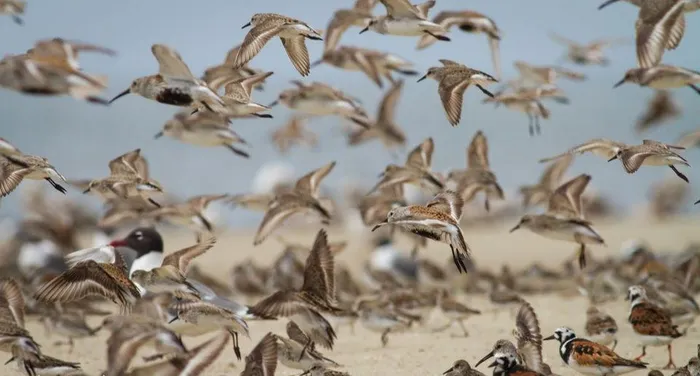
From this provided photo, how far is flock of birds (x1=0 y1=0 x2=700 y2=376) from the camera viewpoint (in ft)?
20.3

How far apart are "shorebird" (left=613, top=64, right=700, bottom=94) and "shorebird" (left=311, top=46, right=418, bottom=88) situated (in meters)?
2.20

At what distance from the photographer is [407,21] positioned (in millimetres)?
7402

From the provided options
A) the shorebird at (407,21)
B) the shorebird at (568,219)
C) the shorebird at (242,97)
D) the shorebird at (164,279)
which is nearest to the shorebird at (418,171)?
the shorebird at (568,219)

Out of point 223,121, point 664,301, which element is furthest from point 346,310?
point 664,301

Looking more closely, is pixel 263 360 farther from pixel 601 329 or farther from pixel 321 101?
pixel 321 101

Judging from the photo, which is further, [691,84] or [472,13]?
[472,13]

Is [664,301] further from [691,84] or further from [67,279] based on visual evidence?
[67,279]

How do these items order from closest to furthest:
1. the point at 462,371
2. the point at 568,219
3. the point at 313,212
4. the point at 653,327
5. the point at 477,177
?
the point at 462,371, the point at 653,327, the point at 568,219, the point at 313,212, the point at 477,177

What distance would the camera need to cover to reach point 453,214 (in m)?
6.54

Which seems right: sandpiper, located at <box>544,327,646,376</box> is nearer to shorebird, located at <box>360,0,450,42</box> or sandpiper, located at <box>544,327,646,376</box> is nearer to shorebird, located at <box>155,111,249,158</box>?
shorebird, located at <box>360,0,450,42</box>

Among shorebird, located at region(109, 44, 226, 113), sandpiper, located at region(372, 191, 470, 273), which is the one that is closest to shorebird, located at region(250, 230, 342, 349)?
sandpiper, located at region(372, 191, 470, 273)

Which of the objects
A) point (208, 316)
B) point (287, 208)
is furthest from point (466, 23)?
point (208, 316)

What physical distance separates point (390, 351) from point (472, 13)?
112 inches

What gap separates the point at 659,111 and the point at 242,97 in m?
8.83
